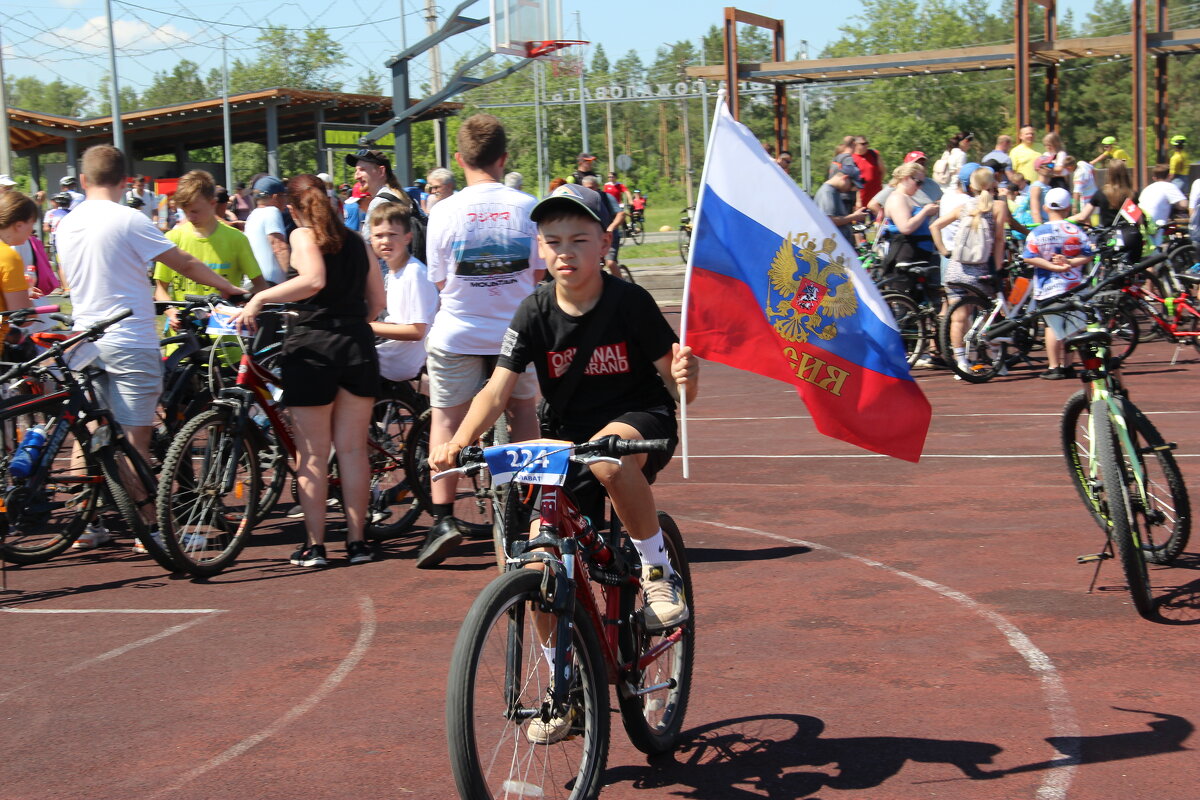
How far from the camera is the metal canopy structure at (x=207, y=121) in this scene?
3841cm

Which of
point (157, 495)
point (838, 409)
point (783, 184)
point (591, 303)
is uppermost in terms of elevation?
point (783, 184)

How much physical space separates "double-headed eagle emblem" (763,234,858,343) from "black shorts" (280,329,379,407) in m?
3.12

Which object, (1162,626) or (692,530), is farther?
(692,530)

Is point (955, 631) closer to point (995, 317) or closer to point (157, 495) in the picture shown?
point (157, 495)

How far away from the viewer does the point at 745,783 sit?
4.38m

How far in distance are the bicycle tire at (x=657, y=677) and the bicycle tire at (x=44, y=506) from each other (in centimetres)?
409

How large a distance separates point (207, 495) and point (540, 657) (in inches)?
162

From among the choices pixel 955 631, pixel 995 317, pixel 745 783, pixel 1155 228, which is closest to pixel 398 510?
pixel 955 631

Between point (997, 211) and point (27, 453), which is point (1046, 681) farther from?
point (997, 211)

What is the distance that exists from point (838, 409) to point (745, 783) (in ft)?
4.69

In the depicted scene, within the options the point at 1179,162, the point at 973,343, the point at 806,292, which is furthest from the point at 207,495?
the point at 1179,162

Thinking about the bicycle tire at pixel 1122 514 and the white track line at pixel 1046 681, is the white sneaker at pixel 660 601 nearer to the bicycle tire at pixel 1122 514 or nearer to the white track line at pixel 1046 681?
the white track line at pixel 1046 681

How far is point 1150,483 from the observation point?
20.9 feet

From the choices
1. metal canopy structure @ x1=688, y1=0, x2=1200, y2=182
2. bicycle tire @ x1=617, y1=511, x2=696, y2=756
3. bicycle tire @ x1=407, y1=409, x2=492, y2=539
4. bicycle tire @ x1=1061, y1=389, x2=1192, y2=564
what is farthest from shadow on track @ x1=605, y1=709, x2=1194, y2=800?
metal canopy structure @ x1=688, y1=0, x2=1200, y2=182
